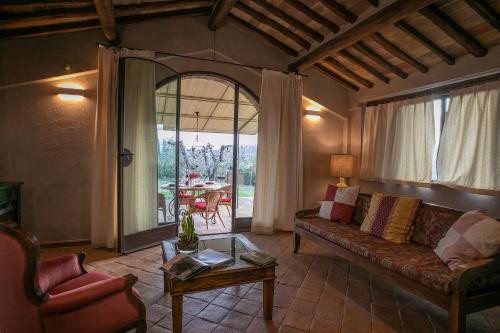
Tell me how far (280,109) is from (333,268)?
8.39 feet

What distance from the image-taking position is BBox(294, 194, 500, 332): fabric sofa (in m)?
1.89

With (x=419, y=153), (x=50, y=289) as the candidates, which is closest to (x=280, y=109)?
(x=419, y=153)

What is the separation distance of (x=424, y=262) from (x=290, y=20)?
333cm

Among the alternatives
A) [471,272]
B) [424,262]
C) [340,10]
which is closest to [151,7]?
[340,10]

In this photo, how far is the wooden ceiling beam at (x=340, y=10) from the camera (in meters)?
3.35

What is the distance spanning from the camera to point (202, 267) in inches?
79.2

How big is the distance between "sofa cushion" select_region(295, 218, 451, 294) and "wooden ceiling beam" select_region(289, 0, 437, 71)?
223cm

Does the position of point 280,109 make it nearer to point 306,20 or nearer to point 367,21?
point 306,20

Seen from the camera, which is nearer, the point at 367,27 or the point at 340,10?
the point at 367,27

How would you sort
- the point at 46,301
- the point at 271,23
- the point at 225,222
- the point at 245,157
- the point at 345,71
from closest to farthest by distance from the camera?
the point at 46,301 < the point at 271,23 < the point at 345,71 < the point at 245,157 < the point at 225,222

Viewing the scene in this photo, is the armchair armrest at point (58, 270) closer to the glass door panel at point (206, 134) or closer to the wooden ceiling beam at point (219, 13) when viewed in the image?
the wooden ceiling beam at point (219, 13)

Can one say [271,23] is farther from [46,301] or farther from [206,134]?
[46,301]

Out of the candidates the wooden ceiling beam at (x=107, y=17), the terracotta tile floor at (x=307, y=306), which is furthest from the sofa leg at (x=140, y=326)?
the wooden ceiling beam at (x=107, y=17)

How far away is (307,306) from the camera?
2457mm
